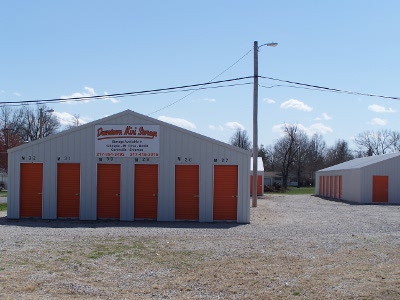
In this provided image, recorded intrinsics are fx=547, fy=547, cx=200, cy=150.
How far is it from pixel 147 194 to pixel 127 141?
7.33 feet

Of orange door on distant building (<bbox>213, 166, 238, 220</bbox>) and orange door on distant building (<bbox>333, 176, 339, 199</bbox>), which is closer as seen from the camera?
orange door on distant building (<bbox>213, 166, 238, 220</bbox>)

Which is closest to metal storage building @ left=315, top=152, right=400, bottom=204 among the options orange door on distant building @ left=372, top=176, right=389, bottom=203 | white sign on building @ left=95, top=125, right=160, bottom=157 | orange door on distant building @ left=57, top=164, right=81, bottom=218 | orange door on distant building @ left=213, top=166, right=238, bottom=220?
orange door on distant building @ left=372, top=176, right=389, bottom=203

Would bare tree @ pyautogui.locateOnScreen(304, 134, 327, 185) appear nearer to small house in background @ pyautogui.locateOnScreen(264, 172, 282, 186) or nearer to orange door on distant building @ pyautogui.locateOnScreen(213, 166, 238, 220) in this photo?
small house in background @ pyautogui.locateOnScreen(264, 172, 282, 186)

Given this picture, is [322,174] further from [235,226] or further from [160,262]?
[160,262]

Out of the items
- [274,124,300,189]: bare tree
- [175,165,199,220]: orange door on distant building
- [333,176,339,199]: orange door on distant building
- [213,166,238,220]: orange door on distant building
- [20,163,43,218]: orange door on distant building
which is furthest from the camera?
[274,124,300,189]: bare tree

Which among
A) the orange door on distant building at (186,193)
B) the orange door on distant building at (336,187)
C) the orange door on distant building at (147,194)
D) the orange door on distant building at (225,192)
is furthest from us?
the orange door on distant building at (336,187)

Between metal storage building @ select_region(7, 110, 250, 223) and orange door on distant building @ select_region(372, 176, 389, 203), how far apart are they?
849 inches

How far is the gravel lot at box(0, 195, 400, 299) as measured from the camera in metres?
8.70

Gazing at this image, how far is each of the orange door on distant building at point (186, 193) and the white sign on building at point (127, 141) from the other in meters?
1.21

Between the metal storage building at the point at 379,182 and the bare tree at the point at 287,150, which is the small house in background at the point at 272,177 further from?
the metal storage building at the point at 379,182

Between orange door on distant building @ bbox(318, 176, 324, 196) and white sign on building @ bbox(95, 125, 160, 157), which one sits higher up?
white sign on building @ bbox(95, 125, 160, 157)

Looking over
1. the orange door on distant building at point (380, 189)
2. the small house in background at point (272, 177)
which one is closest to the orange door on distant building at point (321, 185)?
the orange door on distant building at point (380, 189)

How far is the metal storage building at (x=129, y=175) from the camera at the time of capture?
21.2m

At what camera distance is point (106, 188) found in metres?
21.6
